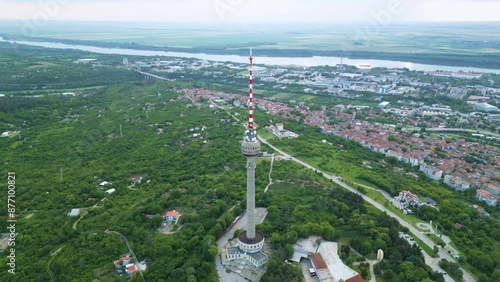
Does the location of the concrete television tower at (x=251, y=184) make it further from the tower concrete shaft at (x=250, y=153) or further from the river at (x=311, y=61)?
the river at (x=311, y=61)

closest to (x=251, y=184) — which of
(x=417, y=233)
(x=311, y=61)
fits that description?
(x=417, y=233)

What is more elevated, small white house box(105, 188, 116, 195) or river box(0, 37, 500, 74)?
river box(0, 37, 500, 74)

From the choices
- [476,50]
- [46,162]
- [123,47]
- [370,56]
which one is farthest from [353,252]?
[123,47]

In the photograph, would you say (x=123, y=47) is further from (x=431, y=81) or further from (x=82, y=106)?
(x=431, y=81)

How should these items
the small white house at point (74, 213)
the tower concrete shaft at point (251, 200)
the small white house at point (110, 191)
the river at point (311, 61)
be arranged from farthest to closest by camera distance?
the river at point (311, 61), the small white house at point (110, 191), the small white house at point (74, 213), the tower concrete shaft at point (251, 200)

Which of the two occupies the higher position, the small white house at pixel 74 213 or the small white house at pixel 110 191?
the small white house at pixel 110 191

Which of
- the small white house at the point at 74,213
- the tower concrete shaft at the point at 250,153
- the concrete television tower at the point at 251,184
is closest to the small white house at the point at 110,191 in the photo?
the small white house at the point at 74,213

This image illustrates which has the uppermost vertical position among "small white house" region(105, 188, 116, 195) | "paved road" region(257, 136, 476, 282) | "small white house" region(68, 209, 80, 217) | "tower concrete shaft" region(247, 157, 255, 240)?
Answer: "tower concrete shaft" region(247, 157, 255, 240)

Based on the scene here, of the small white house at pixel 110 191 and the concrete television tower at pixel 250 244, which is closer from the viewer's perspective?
the concrete television tower at pixel 250 244

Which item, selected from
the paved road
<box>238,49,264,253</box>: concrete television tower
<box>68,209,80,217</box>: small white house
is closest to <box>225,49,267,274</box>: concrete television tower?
<box>238,49,264,253</box>: concrete television tower

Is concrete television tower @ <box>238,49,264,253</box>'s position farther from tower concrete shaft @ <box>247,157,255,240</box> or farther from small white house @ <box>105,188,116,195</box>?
small white house @ <box>105,188,116,195</box>

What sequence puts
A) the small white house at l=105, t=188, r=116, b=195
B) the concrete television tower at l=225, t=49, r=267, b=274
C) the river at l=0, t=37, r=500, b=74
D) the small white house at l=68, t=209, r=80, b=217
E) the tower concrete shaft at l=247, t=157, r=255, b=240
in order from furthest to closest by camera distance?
the river at l=0, t=37, r=500, b=74 → the small white house at l=105, t=188, r=116, b=195 → the small white house at l=68, t=209, r=80, b=217 → the tower concrete shaft at l=247, t=157, r=255, b=240 → the concrete television tower at l=225, t=49, r=267, b=274

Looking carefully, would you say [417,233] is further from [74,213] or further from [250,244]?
[74,213]
